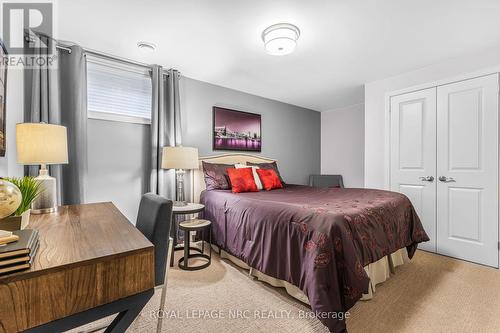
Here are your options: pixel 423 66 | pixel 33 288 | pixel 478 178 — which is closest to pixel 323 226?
pixel 33 288

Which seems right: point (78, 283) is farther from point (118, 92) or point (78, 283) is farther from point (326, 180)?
point (326, 180)

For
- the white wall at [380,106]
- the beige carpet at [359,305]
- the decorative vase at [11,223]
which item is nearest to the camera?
the decorative vase at [11,223]

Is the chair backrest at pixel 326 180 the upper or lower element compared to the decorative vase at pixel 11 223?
lower

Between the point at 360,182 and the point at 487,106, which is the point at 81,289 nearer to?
the point at 487,106

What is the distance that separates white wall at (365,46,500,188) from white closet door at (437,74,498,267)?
0.23m

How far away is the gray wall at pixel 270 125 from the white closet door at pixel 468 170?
2.39 meters

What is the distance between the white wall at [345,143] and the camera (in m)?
4.61

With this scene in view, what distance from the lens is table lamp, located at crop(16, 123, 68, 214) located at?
144 cm

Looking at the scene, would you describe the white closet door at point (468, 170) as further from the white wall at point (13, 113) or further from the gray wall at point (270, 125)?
the white wall at point (13, 113)

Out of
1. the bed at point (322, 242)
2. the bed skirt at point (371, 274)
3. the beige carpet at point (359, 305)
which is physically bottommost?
the beige carpet at point (359, 305)

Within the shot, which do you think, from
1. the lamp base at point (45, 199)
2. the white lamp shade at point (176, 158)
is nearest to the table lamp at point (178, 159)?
the white lamp shade at point (176, 158)

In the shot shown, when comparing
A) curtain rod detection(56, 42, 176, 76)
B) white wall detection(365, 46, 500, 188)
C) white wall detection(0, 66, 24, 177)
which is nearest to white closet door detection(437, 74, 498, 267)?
white wall detection(365, 46, 500, 188)

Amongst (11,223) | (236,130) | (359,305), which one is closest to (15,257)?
(11,223)

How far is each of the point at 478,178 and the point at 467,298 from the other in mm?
1428
